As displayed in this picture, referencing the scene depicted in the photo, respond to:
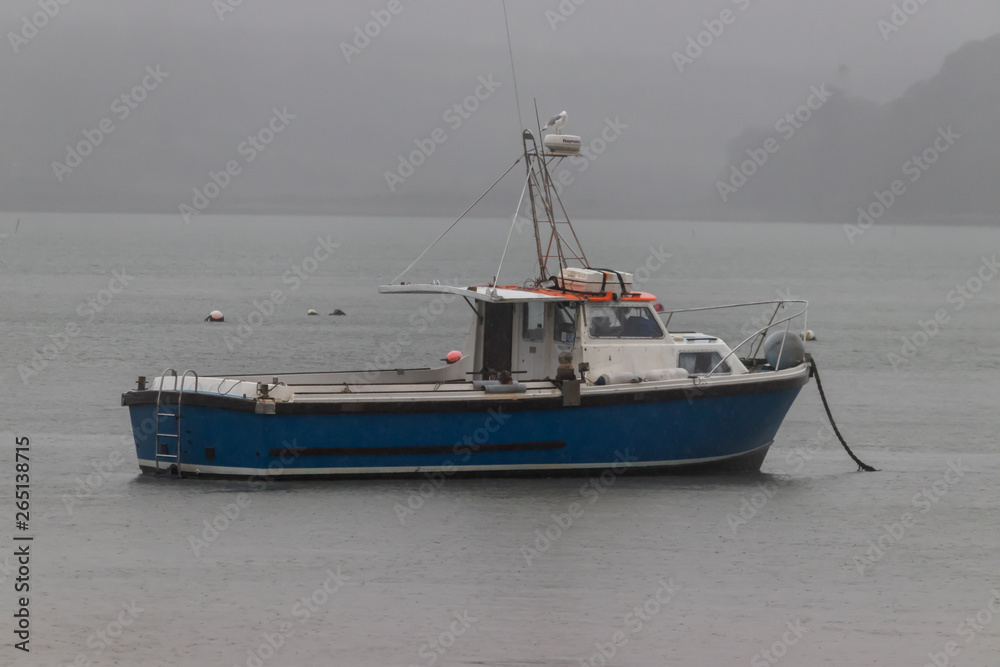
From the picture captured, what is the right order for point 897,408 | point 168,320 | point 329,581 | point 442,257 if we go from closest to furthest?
1. point 329,581
2. point 897,408
3. point 168,320
4. point 442,257

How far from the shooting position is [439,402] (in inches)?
704

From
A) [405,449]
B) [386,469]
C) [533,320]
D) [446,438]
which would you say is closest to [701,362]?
[533,320]

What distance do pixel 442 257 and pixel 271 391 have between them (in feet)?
436

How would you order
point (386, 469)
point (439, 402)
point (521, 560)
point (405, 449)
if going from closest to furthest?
point (521, 560) < point (439, 402) < point (405, 449) < point (386, 469)

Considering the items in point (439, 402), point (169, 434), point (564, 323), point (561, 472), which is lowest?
point (561, 472)

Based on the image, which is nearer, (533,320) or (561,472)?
(561,472)

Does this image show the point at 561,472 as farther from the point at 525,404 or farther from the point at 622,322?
the point at 622,322

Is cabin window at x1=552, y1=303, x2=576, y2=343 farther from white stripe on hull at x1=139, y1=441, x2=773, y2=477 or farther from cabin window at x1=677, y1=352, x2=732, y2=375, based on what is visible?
white stripe on hull at x1=139, y1=441, x2=773, y2=477

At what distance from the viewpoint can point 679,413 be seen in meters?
18.8

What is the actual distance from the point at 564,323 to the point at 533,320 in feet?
2.00

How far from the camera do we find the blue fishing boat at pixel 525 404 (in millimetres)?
17922

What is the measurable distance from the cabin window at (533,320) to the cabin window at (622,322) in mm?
895

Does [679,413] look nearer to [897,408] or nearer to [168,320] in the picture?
[897,408]

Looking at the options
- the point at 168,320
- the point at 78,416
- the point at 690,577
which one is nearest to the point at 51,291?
the point at 168,320
